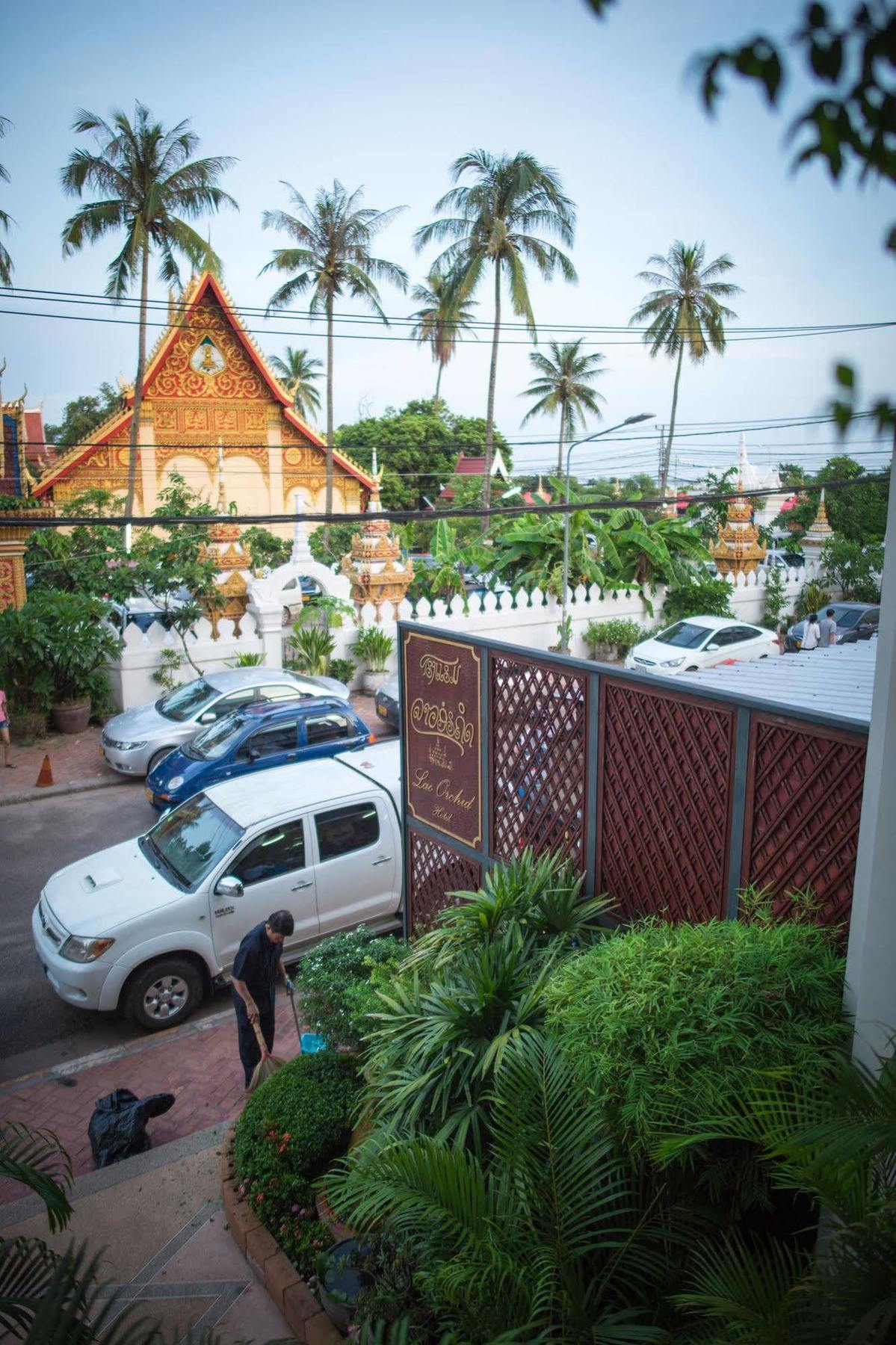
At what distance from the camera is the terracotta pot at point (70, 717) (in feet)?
51.0

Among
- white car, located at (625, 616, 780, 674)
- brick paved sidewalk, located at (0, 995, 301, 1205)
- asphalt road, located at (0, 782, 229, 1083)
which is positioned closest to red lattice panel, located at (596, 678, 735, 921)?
brick paved sidewalk, located at (0, 995, 301, 1205)

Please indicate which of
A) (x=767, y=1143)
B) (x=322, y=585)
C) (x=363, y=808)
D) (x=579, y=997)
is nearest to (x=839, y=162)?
(x=767, y=1143)

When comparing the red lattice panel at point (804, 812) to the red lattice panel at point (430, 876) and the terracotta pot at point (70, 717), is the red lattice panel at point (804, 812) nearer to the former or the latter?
the red lattice panel at point (430, 876)

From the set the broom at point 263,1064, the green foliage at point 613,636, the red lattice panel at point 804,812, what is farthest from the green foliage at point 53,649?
the red lattice panel at point 804,812

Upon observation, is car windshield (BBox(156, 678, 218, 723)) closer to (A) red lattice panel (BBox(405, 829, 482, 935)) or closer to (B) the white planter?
(B) the white planter

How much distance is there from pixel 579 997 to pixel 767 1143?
100 cm

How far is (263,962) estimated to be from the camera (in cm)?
607

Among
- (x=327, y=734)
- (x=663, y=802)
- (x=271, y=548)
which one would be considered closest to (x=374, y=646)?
(x=327, y=734)

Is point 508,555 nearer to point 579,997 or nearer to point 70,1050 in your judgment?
point 70,1050

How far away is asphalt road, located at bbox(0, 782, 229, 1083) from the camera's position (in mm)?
7336

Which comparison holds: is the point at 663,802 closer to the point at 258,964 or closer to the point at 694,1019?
the point at 694,1019

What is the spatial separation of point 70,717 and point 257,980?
10751 mm

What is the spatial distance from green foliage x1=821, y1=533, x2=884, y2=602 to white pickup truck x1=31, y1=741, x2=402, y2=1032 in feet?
71.0

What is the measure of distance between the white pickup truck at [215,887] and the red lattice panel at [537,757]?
2.14 meters
